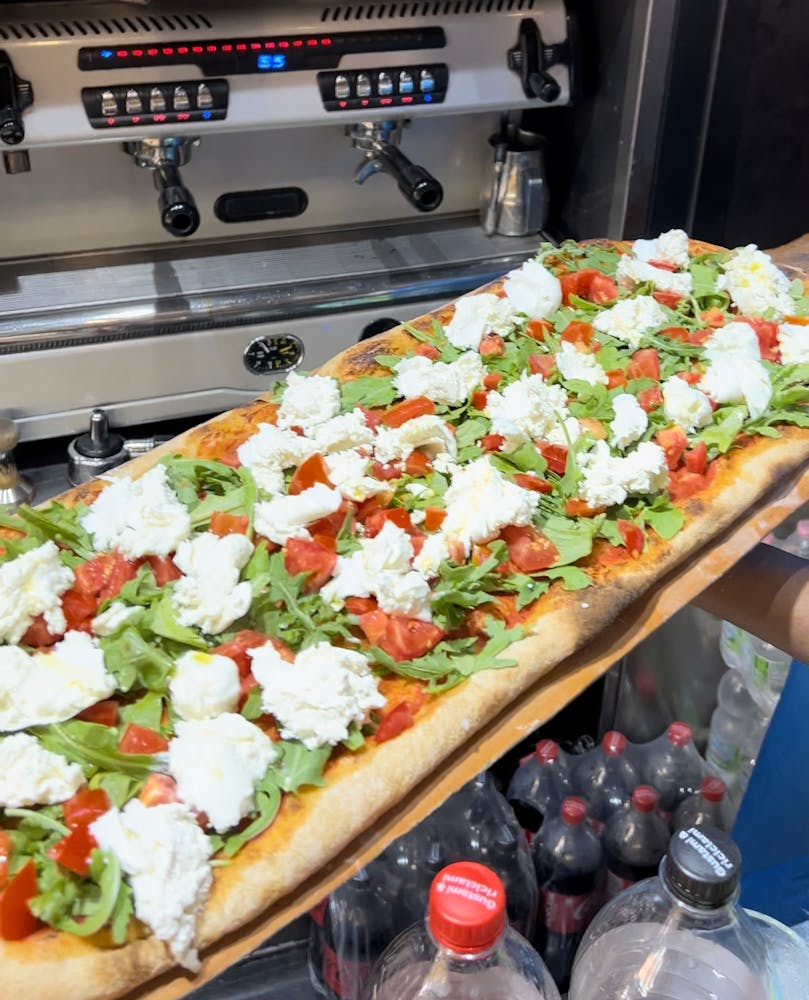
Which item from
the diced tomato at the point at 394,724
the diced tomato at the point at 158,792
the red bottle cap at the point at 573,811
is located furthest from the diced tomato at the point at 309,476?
the red bottle cap at the point at 573,811

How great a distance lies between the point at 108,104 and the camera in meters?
1.99

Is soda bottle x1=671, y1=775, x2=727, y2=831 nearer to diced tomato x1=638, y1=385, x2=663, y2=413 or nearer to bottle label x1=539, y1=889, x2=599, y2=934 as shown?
bottle label x1=539, y1=889, x2=599, y2=934

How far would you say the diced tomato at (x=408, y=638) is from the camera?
1.31m

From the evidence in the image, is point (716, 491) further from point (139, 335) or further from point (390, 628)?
point (139, 335)

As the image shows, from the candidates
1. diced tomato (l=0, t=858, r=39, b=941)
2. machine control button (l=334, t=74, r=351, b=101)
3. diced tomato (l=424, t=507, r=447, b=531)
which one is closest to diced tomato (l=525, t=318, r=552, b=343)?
diced tomato (l=424, t=507, r=447, b=531)

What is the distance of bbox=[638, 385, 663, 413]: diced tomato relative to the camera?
67.6 inches

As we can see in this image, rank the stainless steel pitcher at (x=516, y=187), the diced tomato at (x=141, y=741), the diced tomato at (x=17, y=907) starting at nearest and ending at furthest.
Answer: the diced tomato at (x=17, y=907)
the diced tomato at (x=141, y=741)
the stainless steel pitcher at (x=516, y=187)

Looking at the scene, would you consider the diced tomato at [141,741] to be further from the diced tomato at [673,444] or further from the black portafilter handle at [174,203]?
the black portafilter handle at [174,203]

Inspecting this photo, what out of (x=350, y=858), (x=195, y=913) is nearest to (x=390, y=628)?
(x=350, y=858)

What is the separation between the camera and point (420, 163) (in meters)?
2.52

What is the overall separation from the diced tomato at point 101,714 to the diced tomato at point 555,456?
2.41 feet

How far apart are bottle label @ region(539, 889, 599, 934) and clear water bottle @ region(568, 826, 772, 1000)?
0.39 meters

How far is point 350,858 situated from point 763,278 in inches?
53.1

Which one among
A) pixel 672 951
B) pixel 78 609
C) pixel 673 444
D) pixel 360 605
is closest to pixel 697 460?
pixel 673 444
